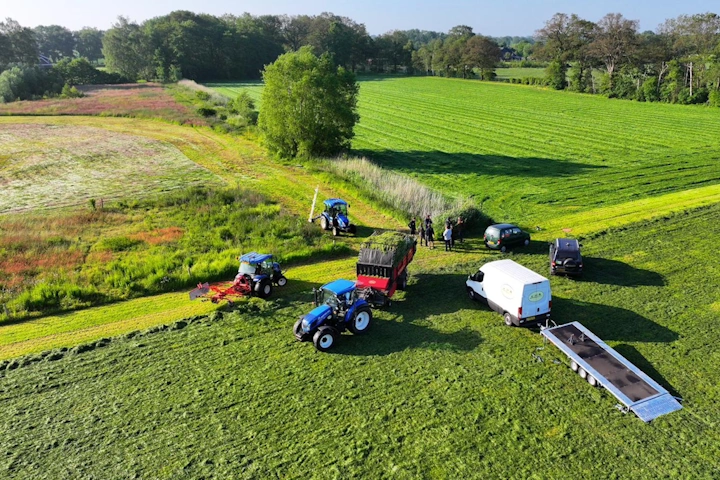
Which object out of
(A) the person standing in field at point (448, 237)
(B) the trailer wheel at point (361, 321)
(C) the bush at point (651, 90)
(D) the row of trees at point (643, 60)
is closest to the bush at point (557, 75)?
(D) the row of trees at point (643, 60)

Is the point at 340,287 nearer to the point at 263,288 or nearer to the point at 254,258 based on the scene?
the point at 263,288

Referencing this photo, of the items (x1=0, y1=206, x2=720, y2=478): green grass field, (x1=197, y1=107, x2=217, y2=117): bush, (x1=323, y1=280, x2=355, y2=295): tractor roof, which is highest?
(x1=197, y1=107, x2=217, y2=117): bush

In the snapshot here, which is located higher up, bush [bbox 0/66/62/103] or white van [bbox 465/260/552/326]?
bush [bbox 0/66/62/103]

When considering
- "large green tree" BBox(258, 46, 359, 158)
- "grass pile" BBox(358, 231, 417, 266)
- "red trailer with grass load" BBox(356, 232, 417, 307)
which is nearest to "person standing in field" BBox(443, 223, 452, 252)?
"grass pile" BBox(358, 231, 417, 266)

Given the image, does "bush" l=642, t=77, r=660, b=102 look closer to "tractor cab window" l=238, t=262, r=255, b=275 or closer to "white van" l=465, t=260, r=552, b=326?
"white van" l=465, t=260, r=552, b=326

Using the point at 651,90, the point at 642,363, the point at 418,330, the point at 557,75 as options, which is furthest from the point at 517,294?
the point at 557,75

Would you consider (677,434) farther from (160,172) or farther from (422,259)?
(160,172)
